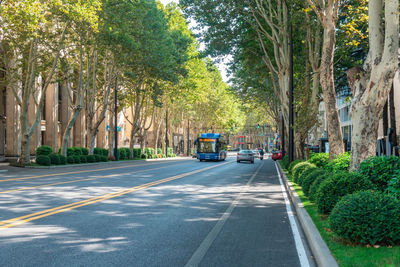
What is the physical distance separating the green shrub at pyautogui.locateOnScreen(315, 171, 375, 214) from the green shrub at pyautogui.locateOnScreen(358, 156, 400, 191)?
446 mm

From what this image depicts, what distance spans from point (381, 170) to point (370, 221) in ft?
9.61

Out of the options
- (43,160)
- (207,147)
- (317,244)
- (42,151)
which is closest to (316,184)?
(317,244)

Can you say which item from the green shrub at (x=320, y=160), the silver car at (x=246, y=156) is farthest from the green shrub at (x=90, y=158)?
the green shrub at (x=320, y=160)

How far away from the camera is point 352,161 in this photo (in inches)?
416

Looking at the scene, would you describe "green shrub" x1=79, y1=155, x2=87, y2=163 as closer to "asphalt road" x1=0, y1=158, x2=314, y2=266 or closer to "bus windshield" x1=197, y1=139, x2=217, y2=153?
"bus windshield" x1=197, y1=139, x2=217, y2=153

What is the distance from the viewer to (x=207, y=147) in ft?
168

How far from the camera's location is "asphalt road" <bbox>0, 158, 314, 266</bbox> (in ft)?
19.8

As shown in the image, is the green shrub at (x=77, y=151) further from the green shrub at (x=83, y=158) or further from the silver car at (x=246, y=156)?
the silver car at (x=246, y=156)

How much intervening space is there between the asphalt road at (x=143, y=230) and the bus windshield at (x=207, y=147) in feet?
121

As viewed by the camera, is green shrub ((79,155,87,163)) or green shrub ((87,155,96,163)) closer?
green shrub ((79,155,87,163))

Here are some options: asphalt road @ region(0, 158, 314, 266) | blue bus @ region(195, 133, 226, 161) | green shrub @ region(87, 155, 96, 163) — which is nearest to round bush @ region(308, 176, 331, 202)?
asphalt road @ region(0, 158, 314, 266)

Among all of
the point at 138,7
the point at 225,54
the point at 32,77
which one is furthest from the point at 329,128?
the point at 138,7

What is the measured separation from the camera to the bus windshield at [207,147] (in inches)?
2002

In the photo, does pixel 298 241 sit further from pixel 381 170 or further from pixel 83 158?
pixel 83 158
